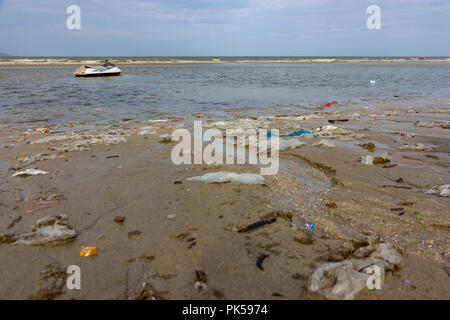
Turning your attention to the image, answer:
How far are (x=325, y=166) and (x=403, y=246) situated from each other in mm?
2073

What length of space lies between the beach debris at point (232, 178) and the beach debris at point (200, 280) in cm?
176

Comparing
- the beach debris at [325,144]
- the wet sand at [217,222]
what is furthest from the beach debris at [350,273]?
the beach debris at [325,144]

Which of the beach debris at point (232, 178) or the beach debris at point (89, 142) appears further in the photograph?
the beach debris at point (89, 142)

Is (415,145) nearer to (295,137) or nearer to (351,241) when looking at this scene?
(295,137)

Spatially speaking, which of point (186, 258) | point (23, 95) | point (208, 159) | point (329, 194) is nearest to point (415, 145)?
point (329, 194)

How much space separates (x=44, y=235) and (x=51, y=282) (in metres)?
0.67

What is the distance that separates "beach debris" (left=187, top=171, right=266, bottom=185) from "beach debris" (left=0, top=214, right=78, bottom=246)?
169 centimetres

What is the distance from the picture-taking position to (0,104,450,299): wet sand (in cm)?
201

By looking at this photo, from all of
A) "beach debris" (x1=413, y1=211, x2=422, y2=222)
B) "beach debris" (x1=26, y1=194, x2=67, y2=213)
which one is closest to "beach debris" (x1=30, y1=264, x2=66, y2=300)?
"beach debris" (x1=26, y1=194, x2=67, y2=213)

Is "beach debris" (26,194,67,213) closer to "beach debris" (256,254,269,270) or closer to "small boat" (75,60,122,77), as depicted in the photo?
"beach debris" (256,254,269,270)

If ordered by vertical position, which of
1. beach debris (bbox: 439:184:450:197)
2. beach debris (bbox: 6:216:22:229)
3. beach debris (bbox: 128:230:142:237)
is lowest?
beach debris (bbox: 128:230:142:237)

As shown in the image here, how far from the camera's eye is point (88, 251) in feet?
7.76

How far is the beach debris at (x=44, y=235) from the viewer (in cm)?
249

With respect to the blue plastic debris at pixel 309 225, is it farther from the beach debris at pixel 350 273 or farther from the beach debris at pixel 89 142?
the beach debris at pixel 89 142
